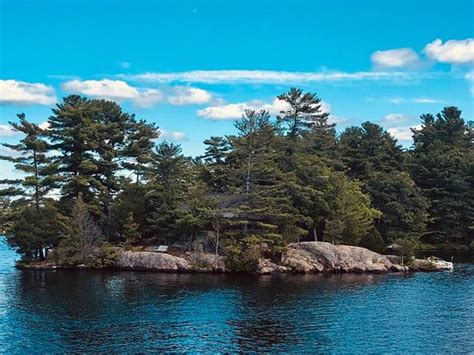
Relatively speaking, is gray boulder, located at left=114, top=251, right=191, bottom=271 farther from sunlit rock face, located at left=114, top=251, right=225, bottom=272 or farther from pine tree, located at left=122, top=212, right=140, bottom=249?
pine tree, located at left=122, top=212, right=140, bottom=249

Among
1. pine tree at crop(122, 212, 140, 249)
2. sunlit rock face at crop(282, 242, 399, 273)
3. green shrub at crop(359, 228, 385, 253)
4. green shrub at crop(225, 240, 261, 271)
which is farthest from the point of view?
green shrub at crop(359, 228, 385, 253)

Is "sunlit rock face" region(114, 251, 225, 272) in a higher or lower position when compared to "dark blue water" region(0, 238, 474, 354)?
higher

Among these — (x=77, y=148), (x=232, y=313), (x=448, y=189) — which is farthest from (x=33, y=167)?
(x=448, y=189)

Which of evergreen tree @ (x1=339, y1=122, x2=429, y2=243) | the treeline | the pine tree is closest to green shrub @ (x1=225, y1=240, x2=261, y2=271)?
the treeline

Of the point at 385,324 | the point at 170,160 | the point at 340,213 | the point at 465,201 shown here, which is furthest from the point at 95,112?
the point at 465,201

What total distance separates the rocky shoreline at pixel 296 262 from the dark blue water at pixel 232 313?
241 centimetres

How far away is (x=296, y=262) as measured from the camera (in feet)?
172

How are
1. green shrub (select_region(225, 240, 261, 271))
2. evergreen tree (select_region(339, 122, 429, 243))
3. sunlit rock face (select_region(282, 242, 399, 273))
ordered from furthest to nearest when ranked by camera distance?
1. evergreen tree (select_region(339, 122, 429, 243))
2. sunlit rock face (select_region(282, 242, 399, 273))
3. green shrub (select_region(225, 240, 261, 271))

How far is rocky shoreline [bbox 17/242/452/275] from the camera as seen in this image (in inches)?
2012

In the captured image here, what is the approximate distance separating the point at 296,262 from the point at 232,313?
19054mm

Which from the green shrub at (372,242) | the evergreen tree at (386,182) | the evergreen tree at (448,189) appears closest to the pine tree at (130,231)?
the green shrub at (372,242)

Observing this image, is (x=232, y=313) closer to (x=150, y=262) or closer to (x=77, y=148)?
(x=150, y=262)

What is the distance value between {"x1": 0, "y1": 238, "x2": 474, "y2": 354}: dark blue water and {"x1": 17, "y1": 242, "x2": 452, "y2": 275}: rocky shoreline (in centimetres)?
241

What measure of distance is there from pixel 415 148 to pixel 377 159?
17545mm
